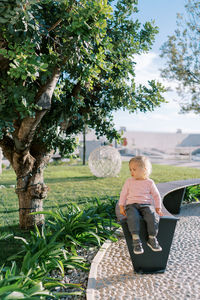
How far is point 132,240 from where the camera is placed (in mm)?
3000

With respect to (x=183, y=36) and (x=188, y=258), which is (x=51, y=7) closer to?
(x=188, y=258)

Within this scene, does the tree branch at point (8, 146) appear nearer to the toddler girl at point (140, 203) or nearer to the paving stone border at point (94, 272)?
the paving stone border at point (94, 272)

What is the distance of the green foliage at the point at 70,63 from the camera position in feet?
8.34

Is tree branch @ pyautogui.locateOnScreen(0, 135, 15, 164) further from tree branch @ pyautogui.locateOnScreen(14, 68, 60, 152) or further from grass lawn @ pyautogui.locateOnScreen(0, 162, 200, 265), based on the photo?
grass lawn @ pyautogui.locateOnScreen(0, 162, 200, 265)

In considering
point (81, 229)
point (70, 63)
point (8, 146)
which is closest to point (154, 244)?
point (81, 229)

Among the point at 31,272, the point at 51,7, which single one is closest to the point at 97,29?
the point at 51,7

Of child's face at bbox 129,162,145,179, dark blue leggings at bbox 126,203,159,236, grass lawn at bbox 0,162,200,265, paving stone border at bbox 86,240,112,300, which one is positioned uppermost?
child's face at bbox 129,162,145,179

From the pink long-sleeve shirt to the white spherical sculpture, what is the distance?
7.32m

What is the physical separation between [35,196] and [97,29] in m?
2.70

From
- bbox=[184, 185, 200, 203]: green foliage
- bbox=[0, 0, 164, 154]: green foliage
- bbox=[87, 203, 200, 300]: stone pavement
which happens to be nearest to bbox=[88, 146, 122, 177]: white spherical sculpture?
bbox=[184, 185, 200, 203]: green foliage

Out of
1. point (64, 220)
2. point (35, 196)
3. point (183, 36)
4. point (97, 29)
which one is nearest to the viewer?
point (97, 29)

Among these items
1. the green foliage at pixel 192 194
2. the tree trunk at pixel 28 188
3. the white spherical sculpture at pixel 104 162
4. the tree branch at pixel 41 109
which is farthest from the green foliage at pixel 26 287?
the white spherical sculpture at pixel 104 162

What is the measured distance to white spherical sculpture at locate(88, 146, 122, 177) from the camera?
10.5 m

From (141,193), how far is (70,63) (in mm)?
1566
